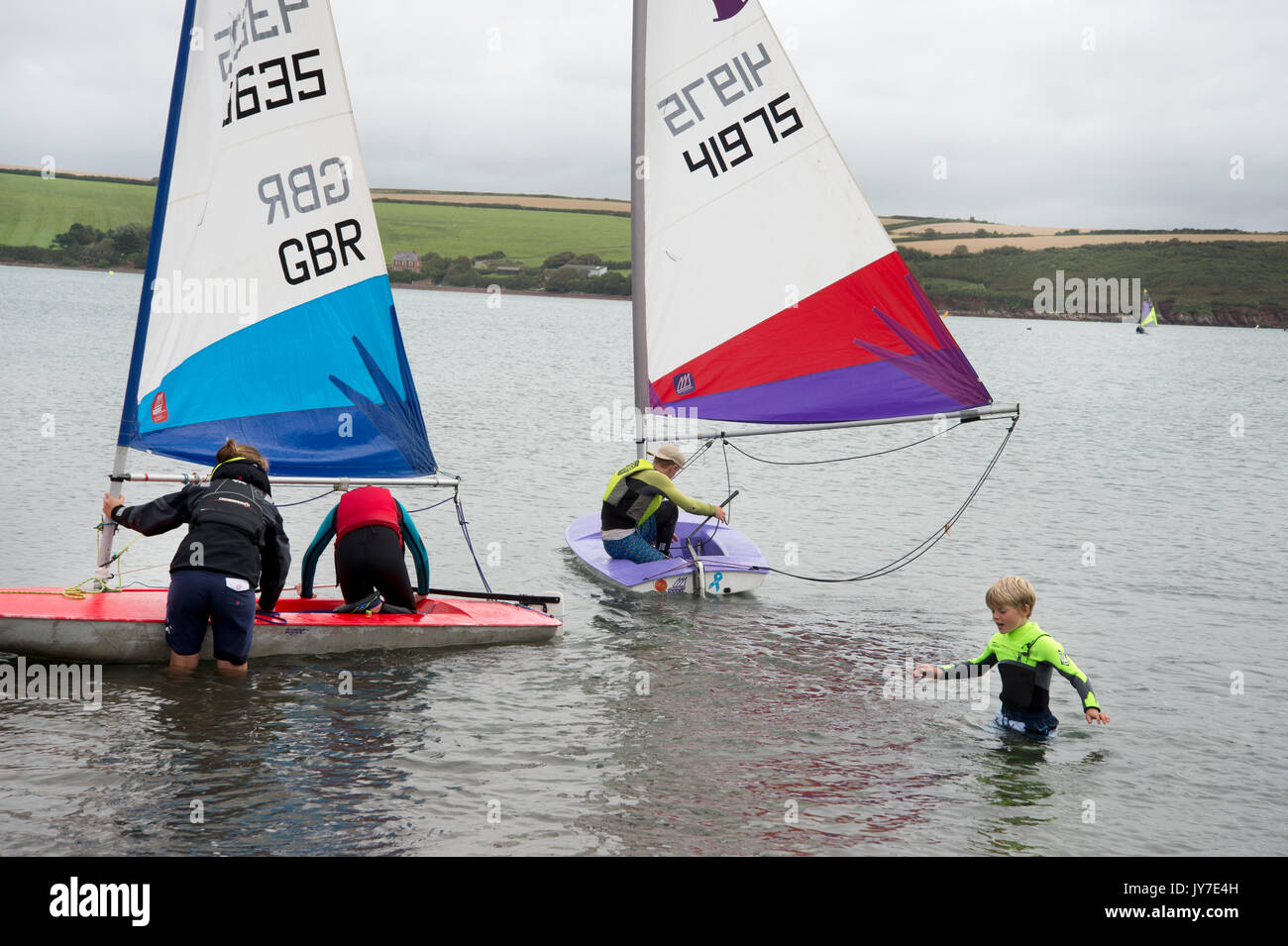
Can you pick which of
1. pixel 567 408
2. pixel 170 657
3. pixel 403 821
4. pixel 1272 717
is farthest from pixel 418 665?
pixel 567 408

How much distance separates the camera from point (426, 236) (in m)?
139

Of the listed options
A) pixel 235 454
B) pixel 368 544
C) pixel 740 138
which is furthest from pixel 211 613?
pixel 740 138

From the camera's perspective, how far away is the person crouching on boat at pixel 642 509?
44.4ft

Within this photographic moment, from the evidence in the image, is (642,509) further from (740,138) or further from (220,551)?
(220,551)

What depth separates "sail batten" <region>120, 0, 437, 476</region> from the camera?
34.9ft

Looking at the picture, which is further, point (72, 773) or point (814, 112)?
point (814, 112)

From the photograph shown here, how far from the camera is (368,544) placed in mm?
10625

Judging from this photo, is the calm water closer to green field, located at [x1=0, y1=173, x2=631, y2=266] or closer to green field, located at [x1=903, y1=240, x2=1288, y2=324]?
green field, located at [x1=0, y1=173, x2=631, y2=266]

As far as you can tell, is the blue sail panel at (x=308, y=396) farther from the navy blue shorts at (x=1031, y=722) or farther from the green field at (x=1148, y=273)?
the green field at (x=1148, y=273)

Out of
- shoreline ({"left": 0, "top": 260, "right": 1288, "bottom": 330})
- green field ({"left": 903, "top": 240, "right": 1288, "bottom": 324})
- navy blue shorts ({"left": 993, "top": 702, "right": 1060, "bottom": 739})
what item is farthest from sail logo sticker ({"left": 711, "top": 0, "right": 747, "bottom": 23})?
green field ({"left": 903, "top": 240, "right": 1288, "bottom": 324})

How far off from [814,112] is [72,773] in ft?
35.7

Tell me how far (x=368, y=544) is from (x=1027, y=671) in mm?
5778
